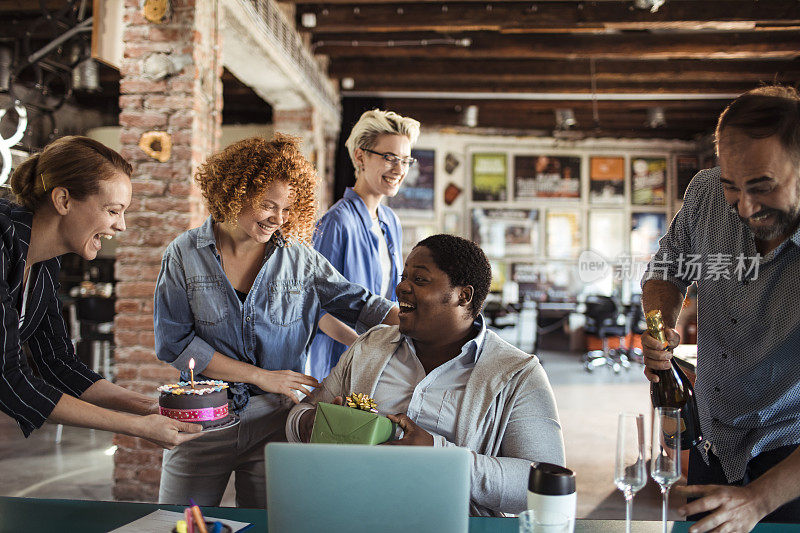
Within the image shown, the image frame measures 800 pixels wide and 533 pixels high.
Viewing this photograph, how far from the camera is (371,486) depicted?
1.03 meters

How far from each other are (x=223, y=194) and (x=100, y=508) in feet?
3.36

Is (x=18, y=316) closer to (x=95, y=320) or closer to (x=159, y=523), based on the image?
(x=159, y=523)

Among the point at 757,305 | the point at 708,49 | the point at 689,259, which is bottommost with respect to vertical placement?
the point at 757,305

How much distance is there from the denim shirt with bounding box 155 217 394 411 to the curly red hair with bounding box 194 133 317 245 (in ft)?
0.27

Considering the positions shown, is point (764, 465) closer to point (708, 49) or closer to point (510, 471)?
point (510, 471)

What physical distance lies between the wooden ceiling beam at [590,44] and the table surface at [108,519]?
557 centimetres

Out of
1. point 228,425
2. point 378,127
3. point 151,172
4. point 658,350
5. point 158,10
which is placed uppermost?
point 158,10

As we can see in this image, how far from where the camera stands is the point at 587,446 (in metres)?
4.93

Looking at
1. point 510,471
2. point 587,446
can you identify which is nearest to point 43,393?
point 510,471

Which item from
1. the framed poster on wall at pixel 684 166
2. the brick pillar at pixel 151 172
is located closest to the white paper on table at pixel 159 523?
the brick pillar at pixel 151 172

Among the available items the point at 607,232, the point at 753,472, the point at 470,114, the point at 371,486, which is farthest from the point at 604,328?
the point at 371,486

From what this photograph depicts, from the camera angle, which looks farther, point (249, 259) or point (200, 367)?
point (249, 259)

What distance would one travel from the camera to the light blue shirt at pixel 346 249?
2654 millimetres

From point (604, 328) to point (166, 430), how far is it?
8020 millimetres
